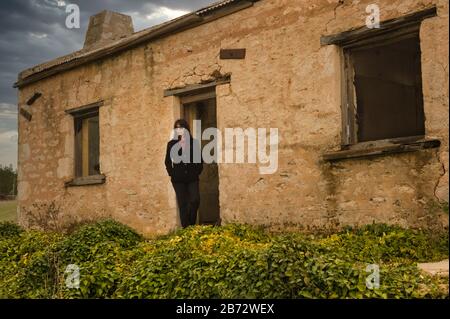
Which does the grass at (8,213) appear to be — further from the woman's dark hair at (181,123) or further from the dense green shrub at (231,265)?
the dense green shrub at (231,265)

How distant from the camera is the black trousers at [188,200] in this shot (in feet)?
26.3

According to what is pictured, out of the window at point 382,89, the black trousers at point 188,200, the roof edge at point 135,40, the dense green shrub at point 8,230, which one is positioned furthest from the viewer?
the dense green shrub at point 8,230

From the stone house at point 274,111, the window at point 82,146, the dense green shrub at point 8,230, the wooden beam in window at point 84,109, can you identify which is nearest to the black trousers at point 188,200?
the stone house at point 274,111

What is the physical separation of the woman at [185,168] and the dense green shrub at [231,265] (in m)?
1.06

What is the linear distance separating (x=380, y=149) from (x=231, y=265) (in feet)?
8.21

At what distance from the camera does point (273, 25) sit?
23.5 feet

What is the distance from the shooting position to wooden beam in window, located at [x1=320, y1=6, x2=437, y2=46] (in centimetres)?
571

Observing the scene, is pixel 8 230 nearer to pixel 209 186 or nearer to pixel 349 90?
pixel 209 186

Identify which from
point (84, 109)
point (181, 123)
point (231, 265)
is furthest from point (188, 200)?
point (231, 265)

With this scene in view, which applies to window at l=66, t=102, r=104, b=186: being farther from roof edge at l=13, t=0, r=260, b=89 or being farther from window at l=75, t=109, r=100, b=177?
roof edge at l=13, t=0, r=260, b=89
